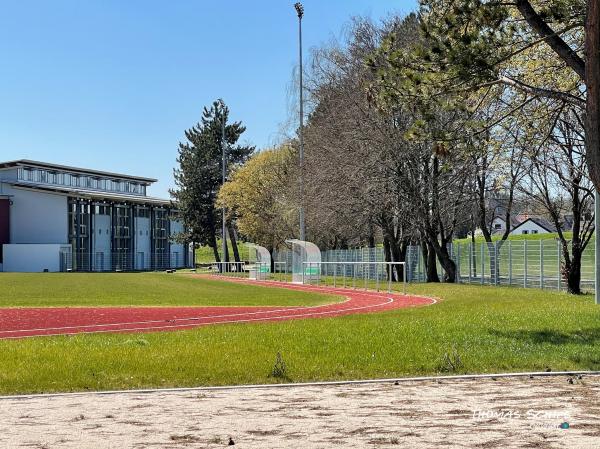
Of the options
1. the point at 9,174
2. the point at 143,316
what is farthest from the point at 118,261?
the point at 143,316

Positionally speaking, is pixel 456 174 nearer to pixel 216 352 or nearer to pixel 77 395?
pixel 216 352

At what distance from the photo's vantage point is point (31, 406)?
9234 mm

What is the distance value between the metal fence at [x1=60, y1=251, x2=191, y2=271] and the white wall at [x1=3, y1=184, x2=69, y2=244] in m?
3.41

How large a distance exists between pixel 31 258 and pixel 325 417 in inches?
3417

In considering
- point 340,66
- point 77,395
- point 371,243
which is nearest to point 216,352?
point 77,395

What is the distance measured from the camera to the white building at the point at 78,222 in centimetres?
9044

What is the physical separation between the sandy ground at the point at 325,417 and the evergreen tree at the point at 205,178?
94338 mm

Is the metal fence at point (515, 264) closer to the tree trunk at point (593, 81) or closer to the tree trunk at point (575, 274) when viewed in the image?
the tree trunk at point (575, 274)

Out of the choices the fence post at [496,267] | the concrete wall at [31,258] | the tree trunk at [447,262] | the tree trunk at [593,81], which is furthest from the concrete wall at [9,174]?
the tree trunk at [593,81]

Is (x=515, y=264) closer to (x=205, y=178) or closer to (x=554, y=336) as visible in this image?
(x=554, y=336)

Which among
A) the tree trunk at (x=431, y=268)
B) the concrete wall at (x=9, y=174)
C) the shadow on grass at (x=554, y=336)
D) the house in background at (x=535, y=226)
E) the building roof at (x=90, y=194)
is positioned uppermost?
the concrete wall at (x=9, y=174)

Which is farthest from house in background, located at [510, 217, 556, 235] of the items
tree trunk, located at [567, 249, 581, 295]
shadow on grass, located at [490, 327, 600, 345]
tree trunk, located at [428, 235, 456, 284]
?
shadow on grass, located at [490, 327, 600, 345]

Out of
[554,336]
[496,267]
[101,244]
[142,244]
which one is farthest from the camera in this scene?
[142,244]

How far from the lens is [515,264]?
1444 inches
